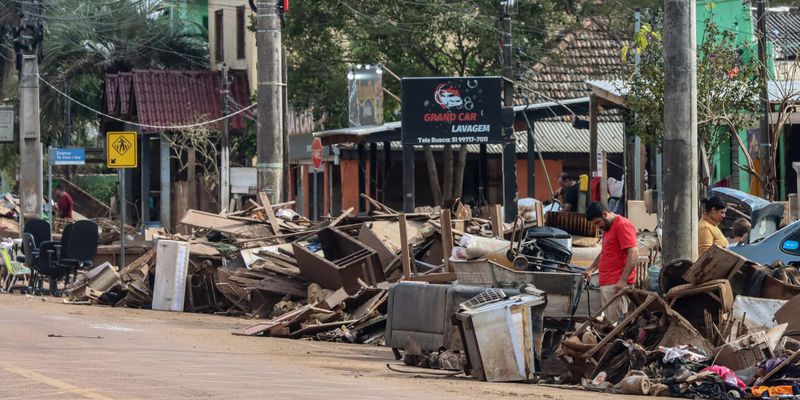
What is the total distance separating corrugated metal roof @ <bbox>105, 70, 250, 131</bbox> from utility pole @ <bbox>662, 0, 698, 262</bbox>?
3449 centimetres

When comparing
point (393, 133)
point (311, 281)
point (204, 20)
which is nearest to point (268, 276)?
point (311, 281)

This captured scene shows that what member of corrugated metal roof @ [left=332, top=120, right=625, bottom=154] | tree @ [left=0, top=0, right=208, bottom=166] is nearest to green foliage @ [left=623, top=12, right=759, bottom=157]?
corrugated metal roof @ [left=332, top=120, right=625, bottom=154]

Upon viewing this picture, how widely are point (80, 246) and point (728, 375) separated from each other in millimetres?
15177

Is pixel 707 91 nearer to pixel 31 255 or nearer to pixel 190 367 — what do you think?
pixel 31 255

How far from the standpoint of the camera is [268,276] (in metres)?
21.2

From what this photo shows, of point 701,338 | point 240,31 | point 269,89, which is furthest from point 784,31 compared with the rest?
point 701,338

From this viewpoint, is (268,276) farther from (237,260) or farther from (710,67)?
(710,67)

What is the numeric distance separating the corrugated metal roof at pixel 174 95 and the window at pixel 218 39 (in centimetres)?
266

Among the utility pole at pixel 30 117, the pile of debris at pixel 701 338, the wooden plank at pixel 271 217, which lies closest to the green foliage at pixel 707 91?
the wooden plank at pixel 271 217

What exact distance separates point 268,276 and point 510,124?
25.4ft

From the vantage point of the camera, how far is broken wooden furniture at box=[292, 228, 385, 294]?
64.6 ft

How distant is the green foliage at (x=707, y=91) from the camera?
23125 mm

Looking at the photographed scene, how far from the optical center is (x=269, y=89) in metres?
24.2

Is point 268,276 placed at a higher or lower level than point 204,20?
lower
